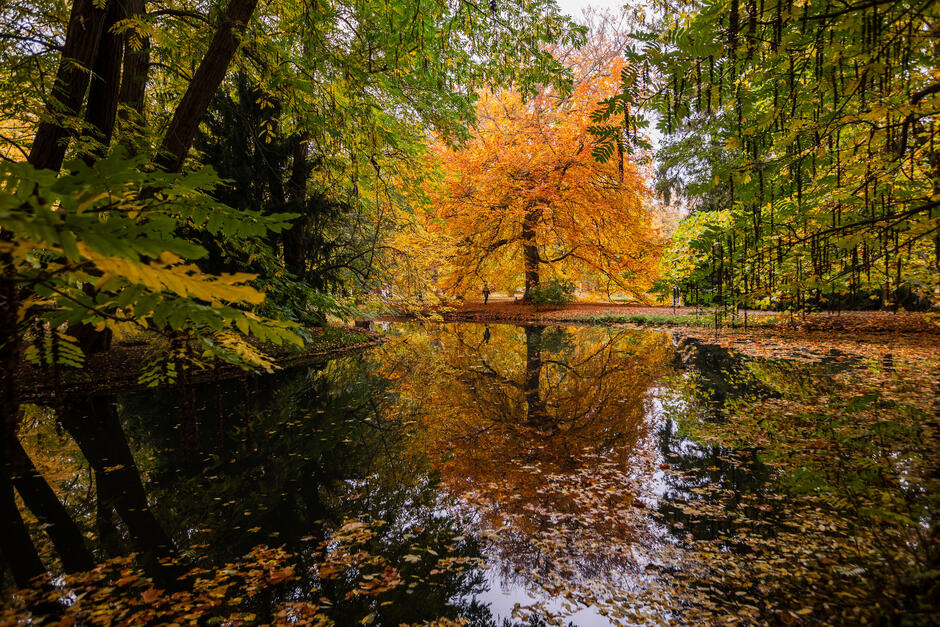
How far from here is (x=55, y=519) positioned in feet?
10.3

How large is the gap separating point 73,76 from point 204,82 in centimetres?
120

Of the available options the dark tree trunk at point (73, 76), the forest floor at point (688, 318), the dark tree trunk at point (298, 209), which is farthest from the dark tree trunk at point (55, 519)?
the forest floor at point (688, 318)

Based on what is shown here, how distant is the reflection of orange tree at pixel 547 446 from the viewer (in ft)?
9.21

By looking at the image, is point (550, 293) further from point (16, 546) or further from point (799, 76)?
point (16, 546)

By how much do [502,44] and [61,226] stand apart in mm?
5711

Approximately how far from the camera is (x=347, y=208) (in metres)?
10.3

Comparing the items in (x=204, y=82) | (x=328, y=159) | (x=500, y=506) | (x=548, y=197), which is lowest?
(x=500, y=506)

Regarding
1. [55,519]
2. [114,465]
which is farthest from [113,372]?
[55,519]

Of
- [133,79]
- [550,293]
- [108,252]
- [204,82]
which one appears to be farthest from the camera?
[550,293]

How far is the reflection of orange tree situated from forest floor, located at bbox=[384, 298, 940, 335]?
10.9 ft

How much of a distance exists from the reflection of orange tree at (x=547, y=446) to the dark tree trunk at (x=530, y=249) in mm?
8973

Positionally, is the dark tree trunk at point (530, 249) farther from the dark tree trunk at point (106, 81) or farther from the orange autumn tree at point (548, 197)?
the dark tree trunk at point (106, 81)

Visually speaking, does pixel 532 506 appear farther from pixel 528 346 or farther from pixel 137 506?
pixel 528 346

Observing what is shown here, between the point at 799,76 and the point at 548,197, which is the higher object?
the point at 548,197
